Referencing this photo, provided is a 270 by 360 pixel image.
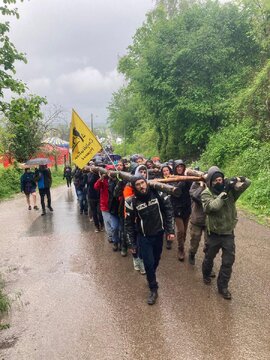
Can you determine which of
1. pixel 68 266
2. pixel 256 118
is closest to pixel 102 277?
pixel 68 266

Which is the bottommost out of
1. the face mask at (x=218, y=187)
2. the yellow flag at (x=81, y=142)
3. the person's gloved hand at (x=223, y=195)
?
the person's gloved hand at (x=223, y=195)

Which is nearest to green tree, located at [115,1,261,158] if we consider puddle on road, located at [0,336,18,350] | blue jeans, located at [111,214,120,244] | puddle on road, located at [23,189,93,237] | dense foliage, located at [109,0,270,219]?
dense foliage, located at [109,0,270,219]

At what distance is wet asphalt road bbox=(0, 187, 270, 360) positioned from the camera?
3.75m

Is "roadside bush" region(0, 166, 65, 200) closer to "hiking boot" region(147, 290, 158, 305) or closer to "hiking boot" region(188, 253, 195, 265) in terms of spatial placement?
"hiking boot" region(188, 253, 195, 265)

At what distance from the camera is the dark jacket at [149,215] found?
462 cm

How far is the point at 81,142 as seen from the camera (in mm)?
7172

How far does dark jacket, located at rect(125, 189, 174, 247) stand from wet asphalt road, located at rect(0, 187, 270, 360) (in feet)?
3.45

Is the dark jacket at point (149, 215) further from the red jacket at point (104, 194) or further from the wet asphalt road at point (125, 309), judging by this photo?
the red jacket at point (104, 194)

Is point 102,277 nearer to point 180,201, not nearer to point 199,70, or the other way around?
point 180,201

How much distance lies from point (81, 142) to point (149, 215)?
323 centimetres

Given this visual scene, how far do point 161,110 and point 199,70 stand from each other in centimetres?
327

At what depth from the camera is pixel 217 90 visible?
18.2 m

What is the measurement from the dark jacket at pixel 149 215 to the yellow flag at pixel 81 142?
2660mm

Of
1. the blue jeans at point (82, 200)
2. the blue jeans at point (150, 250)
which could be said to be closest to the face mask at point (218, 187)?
the blue jeans at point (150, 250)
